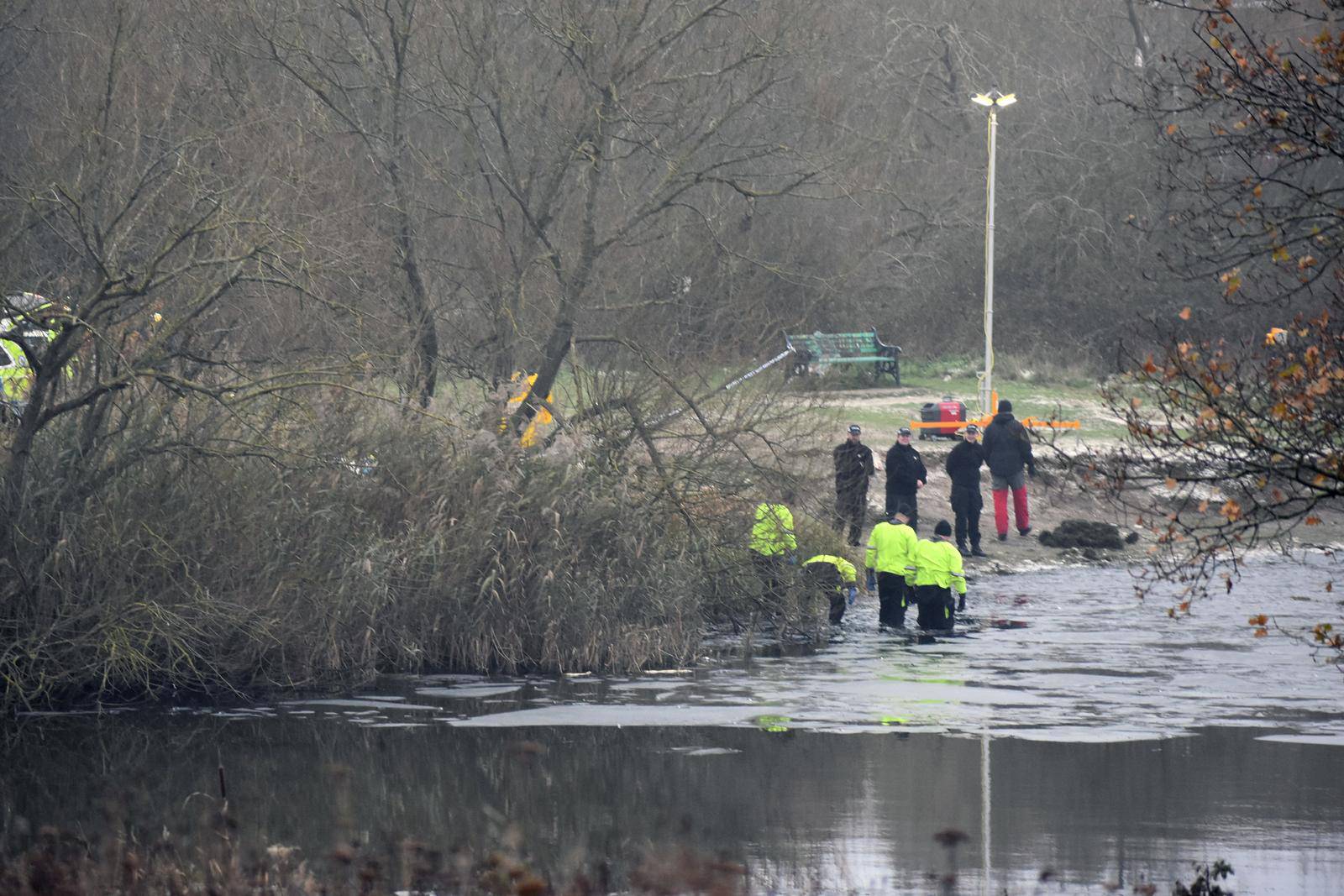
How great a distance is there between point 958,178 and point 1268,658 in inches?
1295

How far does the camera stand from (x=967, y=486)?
26641 mm

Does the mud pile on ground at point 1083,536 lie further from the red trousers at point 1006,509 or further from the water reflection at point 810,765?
the water reflection at point 810,765

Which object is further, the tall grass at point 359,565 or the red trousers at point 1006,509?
the red trousers at point 1006,509

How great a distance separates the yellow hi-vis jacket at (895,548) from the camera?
20.0 metres

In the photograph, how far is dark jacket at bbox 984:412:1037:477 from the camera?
Answer: 90.5 feet

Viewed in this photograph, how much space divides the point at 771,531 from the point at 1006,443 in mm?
8971

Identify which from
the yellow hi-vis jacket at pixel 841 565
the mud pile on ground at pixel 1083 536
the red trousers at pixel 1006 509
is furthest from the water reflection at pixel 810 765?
the mud pile on ground at pixel 1083 536

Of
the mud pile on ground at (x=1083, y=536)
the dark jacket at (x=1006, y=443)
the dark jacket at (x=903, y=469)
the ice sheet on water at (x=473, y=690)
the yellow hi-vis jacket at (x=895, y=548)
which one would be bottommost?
the ice sheet on water at (x=473, y=690)

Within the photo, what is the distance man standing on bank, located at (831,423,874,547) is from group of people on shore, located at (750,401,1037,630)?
16mm

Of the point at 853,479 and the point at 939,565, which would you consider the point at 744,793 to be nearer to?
the point at 939,565

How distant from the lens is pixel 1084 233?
154ft

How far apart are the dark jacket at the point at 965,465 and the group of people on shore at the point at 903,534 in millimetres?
13

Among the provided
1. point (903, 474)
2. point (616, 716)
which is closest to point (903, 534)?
point (616, 716)

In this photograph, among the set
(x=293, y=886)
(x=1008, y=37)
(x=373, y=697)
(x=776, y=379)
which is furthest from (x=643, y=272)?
(x=1008, y=37)
